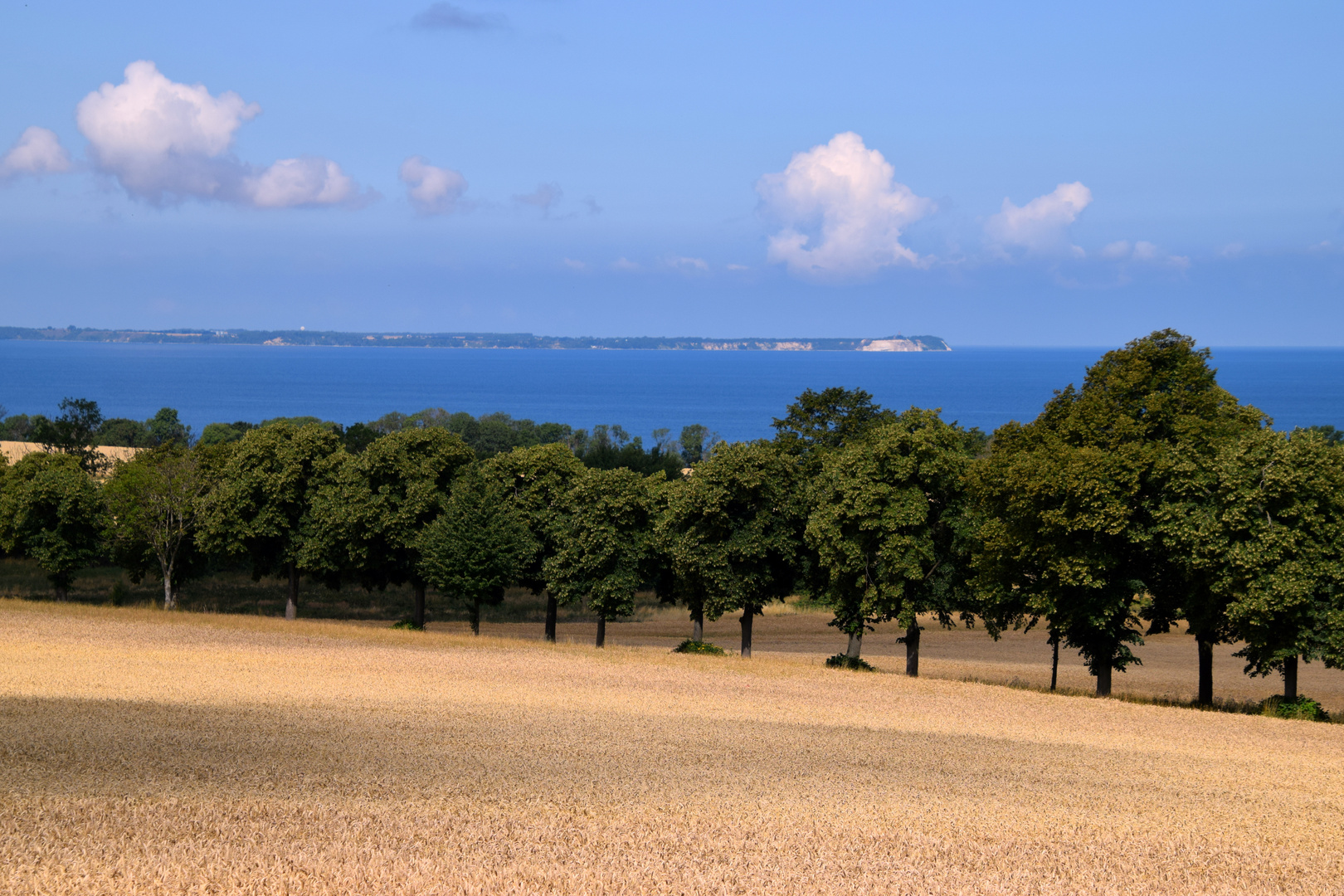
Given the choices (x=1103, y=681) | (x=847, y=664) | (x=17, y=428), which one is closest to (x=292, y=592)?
(x=847, y=664)

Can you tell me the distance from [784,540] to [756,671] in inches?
336

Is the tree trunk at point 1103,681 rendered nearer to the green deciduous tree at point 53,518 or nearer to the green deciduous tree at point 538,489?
the green deciduous tree at point 538,489

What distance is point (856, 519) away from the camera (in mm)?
44281

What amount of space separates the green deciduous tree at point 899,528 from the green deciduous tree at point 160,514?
128ft

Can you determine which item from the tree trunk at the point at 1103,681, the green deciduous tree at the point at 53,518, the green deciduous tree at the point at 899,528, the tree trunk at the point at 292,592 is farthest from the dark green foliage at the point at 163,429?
the tree trunk at the point at 1103,681

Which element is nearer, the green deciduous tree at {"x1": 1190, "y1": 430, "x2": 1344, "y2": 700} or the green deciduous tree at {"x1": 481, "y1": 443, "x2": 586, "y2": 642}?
the green deciduous tree at {"x1": 1190, "y1": 430, "x2": 1344, "y2": 700}

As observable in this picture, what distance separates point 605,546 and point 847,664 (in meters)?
13.5

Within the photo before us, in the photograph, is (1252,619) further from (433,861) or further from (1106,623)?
(433,861)

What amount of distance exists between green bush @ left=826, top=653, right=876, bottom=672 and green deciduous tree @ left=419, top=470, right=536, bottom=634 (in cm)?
1744

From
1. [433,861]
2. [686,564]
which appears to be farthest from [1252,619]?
[433,861]

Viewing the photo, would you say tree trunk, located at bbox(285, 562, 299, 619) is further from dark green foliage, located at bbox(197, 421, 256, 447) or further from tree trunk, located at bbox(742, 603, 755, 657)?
dark green foliage, located at bbox(197, 421, 256, 447)

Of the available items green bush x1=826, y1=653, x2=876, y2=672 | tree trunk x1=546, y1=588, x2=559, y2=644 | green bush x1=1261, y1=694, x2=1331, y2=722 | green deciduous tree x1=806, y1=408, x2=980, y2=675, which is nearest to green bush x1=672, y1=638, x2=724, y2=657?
green bush x1=826, y1=653, x2=876, y2=672

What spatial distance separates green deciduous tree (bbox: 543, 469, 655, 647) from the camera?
5181 cm

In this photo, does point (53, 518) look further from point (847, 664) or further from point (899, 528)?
point (899, 528)
